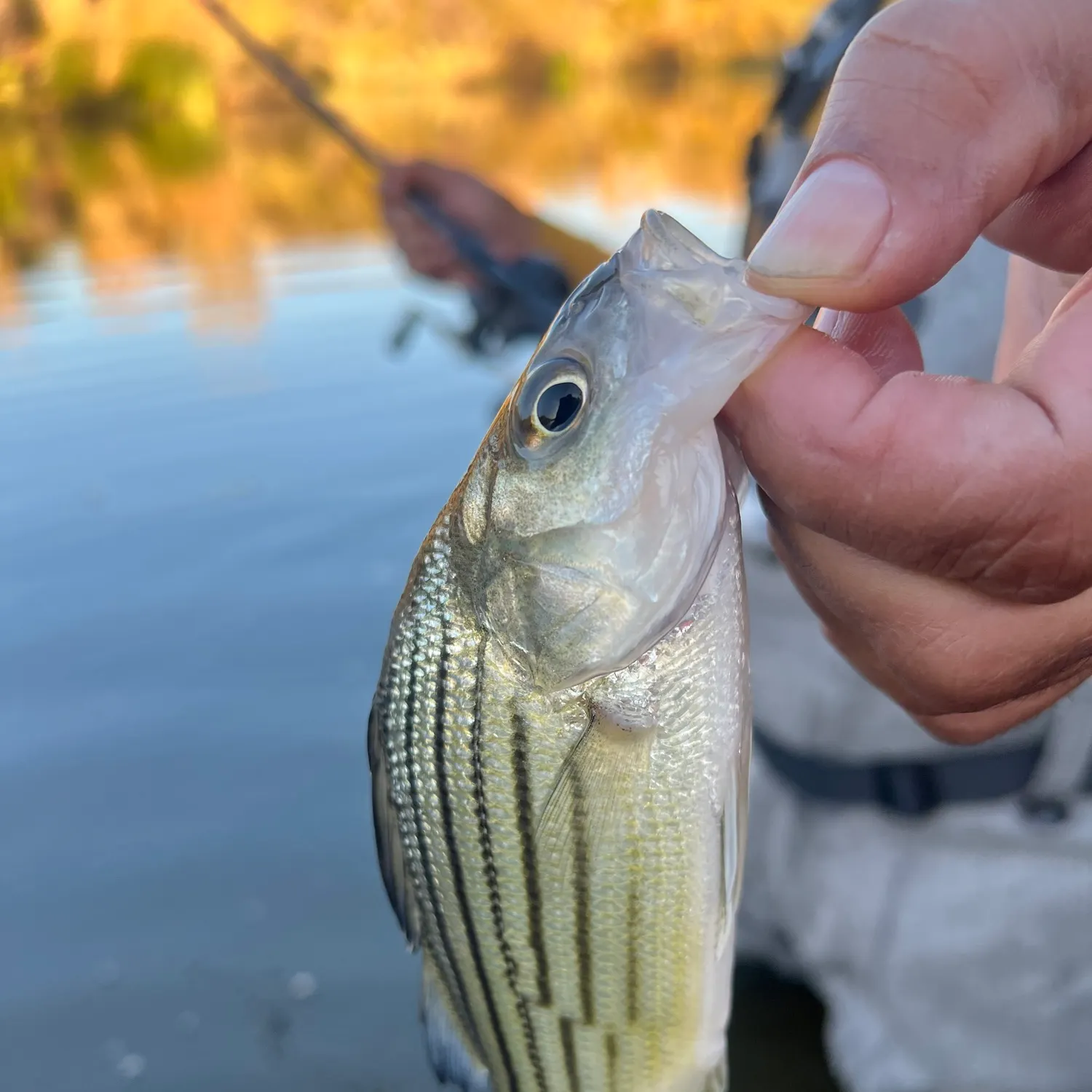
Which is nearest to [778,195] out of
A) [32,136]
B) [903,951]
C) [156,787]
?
[903,951]

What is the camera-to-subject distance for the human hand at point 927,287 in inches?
41.9

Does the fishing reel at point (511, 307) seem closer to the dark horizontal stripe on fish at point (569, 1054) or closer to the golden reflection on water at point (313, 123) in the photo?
the dark horizontal stripe on fish at point (569, 1054)

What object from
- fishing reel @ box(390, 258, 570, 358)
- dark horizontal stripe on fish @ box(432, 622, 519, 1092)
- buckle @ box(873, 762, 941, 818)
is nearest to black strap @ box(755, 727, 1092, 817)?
buckle @ box(873, 762, 941, 818)

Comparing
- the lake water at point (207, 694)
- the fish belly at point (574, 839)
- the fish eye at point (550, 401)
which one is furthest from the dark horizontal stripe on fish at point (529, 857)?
the lake water at point (207, 694)

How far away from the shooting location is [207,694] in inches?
180

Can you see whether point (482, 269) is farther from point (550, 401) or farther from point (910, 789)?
point (550, 401)

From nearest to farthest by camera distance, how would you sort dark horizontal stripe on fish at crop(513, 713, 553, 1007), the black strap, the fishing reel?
dark horizontal stripe on fish at crop(513, 713, 553, 1007) < the black strap < the fishing reel

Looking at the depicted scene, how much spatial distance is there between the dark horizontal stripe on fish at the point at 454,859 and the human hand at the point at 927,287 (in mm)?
523

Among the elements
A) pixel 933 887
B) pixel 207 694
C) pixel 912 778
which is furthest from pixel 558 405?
pixel 207 694

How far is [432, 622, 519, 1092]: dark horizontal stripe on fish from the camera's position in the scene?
145cm

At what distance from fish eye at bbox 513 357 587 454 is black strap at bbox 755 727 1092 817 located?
146 centimetres

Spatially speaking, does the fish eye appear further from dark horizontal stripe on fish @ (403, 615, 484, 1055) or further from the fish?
dark horizontal stripe on fish @ (403, 615, 484, 1055)

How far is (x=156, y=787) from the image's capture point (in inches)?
157

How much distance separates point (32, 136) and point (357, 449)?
25.0m
